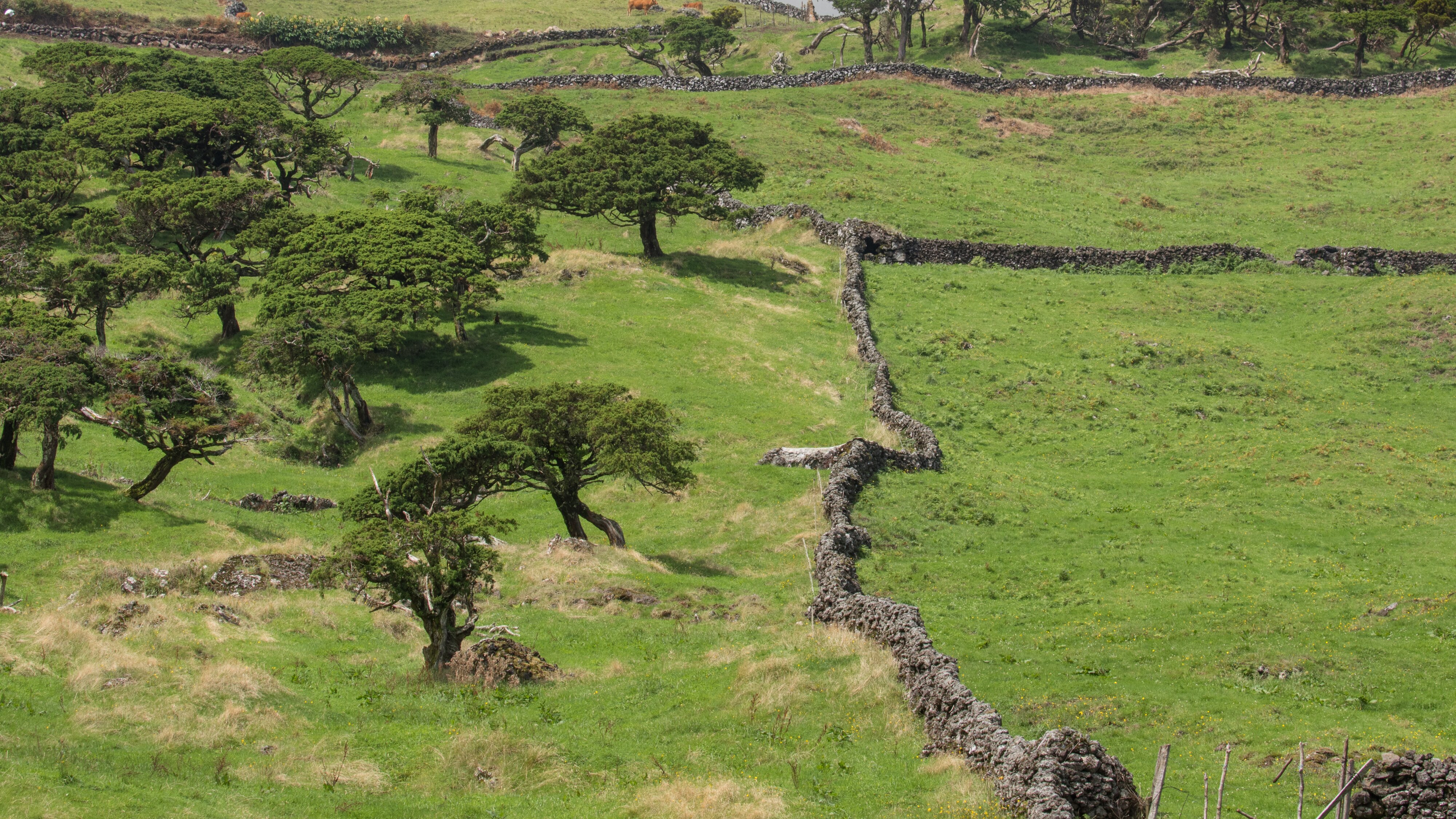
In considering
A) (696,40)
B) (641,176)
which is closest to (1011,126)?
(696,40)

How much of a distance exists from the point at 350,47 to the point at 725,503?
285 ft

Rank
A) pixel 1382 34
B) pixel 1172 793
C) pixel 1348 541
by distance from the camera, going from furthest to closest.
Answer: pixel 1382 34, pixel 1348 541, pixel 1172 793

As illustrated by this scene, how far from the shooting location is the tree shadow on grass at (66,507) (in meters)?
30.0

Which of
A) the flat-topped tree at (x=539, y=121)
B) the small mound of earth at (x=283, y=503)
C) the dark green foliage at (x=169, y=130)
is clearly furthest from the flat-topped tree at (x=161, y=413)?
the flat-topped tree at (x=539, y=121)

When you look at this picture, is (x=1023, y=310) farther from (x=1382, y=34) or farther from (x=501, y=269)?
(x=1382, y=34)

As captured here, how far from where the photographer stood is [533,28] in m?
118

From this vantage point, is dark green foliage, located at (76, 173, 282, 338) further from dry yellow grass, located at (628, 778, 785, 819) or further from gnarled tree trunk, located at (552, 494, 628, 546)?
dry yellow grass, located at (628, 778, 785, 819)

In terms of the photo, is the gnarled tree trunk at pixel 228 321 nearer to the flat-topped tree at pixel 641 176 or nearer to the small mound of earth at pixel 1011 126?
the flat-topped tree at pixel 641 176

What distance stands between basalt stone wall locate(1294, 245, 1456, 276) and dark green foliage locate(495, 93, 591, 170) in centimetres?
4414

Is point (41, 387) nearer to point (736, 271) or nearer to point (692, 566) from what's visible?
point (692, 566)

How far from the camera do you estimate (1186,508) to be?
36062 millimetres

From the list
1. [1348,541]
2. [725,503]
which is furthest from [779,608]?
[1348,541]

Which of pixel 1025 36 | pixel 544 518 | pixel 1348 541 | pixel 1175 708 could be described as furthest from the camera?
pixel 1025 36

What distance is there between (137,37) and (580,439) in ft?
280
